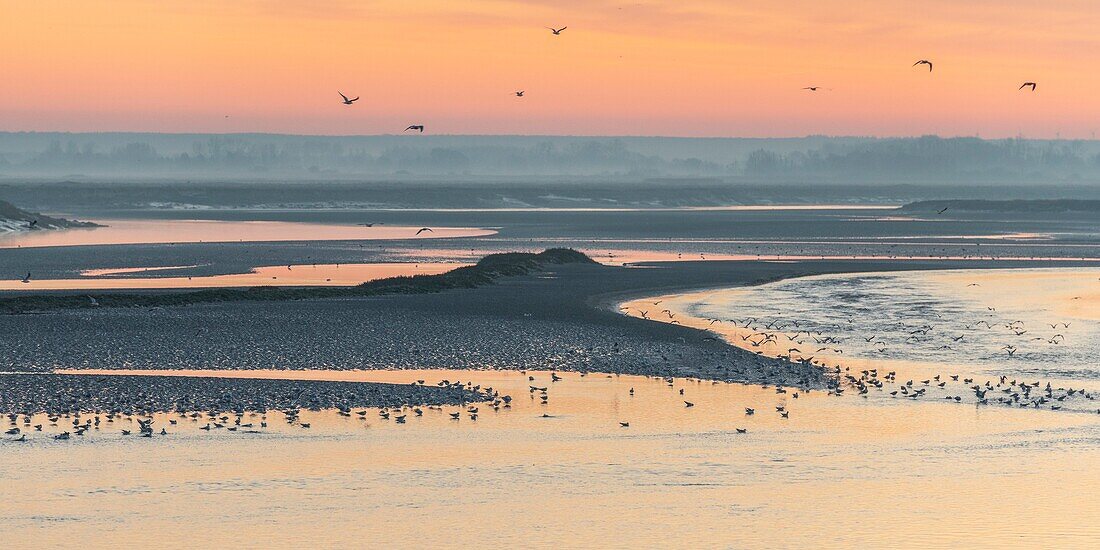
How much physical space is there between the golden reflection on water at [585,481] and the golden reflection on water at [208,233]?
67.2 m

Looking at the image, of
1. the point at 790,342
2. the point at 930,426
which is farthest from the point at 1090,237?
the point at 930,426

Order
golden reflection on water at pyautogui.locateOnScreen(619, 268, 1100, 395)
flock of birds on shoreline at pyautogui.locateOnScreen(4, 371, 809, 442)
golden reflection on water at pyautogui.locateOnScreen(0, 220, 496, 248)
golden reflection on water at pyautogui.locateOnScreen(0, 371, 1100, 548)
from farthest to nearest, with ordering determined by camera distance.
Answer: golden reflection on water at pyautogui.locateOnScreen(0, 220, 496, 248), golden reflection on water at pyautogui.locateOnScreen(619, 268, 1100, 395), flock of birds on shoreline at pyautogui.locateOnScreen(4, 371, 809, 442), golden reflection on water at pyautogui.locateOnScreen(0, 371, 1100, 548)

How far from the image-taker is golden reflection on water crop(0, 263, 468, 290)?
191ft

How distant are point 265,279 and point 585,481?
40.4 m

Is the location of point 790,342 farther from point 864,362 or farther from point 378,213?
point 378,213

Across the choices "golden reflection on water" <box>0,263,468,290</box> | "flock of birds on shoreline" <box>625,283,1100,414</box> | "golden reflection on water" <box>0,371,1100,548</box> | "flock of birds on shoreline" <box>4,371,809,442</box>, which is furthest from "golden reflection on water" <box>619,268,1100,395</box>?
"golden reflection on water" <box>0,263,468,290</box>

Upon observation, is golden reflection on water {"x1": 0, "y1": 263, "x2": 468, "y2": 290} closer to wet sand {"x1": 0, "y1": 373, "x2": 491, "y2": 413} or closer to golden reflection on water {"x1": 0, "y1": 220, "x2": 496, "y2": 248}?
wet sand {"x1": 0, "y1": 373, "x2": 491, "y2": 413}

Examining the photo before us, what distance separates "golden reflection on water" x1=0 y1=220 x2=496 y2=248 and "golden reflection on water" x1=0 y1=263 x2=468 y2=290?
27693mm

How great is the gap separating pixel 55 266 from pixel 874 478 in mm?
54345

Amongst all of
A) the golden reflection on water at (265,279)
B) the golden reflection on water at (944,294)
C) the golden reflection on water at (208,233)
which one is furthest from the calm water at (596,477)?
the golden reflection on water at (208,233)

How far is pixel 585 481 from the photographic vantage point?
2433cm

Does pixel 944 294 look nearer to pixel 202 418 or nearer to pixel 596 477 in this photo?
pixel 596 477

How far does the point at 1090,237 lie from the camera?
109m

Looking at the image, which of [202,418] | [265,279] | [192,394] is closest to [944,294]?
[265,279]
